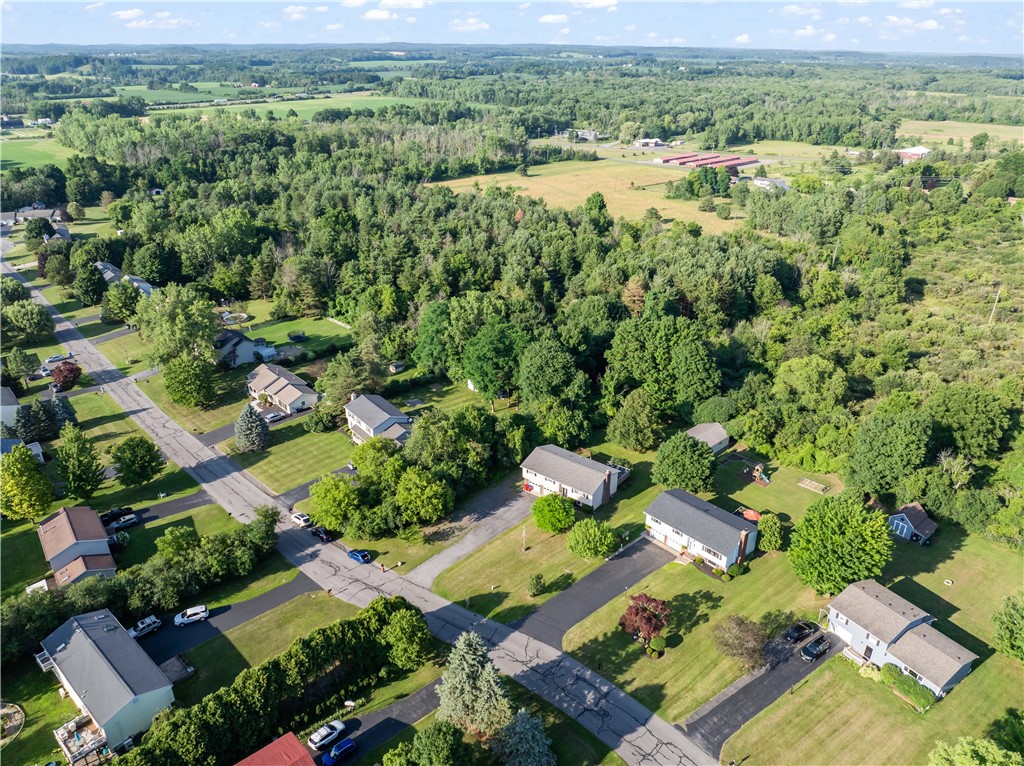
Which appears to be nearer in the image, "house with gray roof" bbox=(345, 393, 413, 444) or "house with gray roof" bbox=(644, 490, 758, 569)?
"house with gray roof" bbox=(644, 490, 758, 569)

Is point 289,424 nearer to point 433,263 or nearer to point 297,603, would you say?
point 297,603

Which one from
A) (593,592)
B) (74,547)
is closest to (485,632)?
(593,592)

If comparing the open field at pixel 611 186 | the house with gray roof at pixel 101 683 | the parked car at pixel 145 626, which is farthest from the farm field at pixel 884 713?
the open field at pixel 611 186

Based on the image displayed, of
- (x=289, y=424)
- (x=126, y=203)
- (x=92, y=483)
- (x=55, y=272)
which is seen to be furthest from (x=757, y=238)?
(x=126, y=203)

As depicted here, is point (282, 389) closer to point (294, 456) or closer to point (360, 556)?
point (294, 456)

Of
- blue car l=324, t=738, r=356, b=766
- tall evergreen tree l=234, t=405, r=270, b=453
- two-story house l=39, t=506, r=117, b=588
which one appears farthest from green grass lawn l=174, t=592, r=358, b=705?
tall evergreen tree l=234, t=405, r=270, b=453

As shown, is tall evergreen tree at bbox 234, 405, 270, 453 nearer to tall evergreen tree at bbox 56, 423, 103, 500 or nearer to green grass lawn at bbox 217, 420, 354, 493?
green grass lawn at bbox 217, 420, 354, 493
